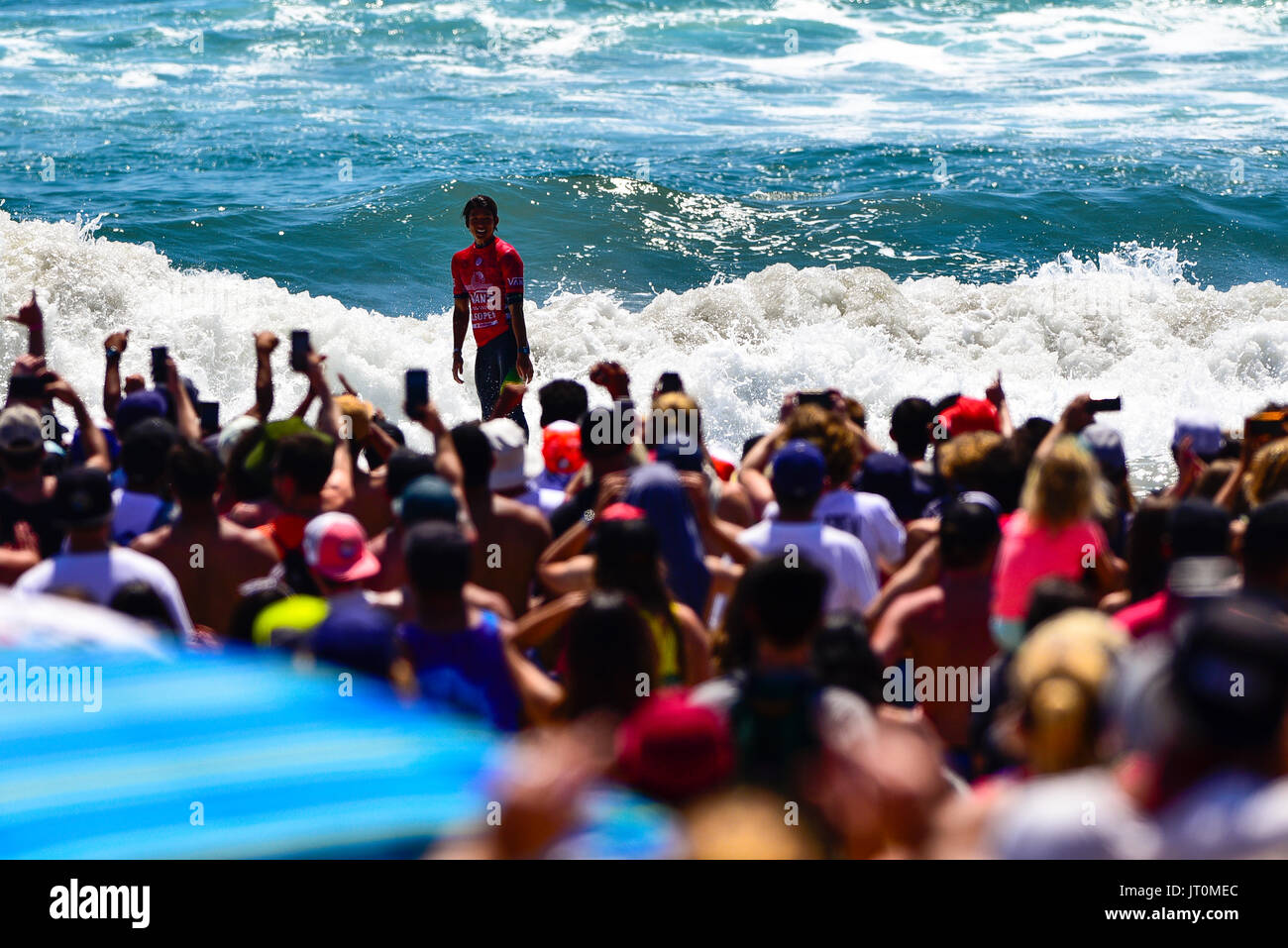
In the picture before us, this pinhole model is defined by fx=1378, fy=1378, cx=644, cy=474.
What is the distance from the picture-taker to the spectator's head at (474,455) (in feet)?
15.4

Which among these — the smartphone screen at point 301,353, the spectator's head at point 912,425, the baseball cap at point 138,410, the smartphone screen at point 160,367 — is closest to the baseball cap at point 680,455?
the spectator's head at point 912,425

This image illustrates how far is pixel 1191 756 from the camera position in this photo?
239 centimetres

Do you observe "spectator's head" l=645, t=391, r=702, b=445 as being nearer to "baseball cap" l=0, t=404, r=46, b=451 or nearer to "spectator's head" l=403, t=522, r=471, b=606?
"spectator's head" l=403, t=522, r=471, b=606

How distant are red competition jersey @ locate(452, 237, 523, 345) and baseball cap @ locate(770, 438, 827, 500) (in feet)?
15.6

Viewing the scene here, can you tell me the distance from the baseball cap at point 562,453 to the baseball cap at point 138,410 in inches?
60.2

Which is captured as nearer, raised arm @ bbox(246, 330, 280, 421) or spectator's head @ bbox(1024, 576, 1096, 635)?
spectator's head @ bbox(1024, 576, 1096, 635)

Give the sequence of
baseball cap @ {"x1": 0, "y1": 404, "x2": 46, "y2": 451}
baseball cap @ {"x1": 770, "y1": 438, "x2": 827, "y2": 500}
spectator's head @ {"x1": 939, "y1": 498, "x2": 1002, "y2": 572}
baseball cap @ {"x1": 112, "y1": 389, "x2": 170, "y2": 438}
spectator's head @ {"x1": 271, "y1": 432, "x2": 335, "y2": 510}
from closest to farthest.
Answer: spectator's head @ {"x1": 939, "y1": 498, "x2": 1002, "y2": 572} → baseball cap @ {"x1": 770, "y1": 438, "x2": 827, "y2": 500} → spectator's head @ {"x1": 271, "y1": 432, "x2": 335, "y2": 510} → baseball cap @ {"x1": 0, "y1": 404, "x2": 46, "y2": 451} → baseball cap @ {"x1": 112, "y1": 389, "x2": 170, "y2": 438}

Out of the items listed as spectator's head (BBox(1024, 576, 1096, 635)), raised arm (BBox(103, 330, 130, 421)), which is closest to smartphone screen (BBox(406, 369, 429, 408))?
raised arm (BBox(103, 330, 130, 421))

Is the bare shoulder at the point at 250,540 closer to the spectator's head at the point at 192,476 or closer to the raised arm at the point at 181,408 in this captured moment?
the spectator's head at the point at 192,476

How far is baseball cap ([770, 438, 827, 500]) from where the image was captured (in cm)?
427

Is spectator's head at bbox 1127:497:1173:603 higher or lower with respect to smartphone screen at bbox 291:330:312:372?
lower

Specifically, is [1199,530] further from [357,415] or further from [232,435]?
[232,435]

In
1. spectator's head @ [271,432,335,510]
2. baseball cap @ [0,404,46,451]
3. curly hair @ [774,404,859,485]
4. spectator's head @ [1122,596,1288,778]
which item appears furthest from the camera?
curly hair @ [774,404,859,485]
